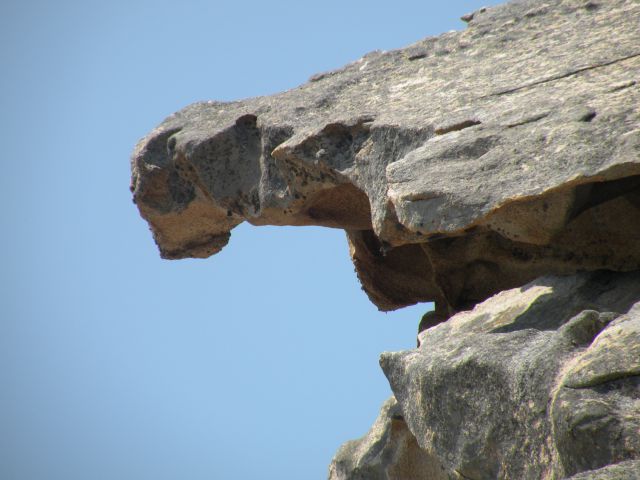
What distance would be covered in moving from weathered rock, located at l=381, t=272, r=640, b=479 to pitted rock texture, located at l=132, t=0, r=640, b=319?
15.9 inches

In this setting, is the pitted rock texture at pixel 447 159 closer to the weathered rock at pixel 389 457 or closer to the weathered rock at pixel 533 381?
the weathered rock at pixel 533 381

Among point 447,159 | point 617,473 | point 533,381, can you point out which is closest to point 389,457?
point 447,159

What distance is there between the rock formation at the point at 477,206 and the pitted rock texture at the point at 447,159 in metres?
0.02

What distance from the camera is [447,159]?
6047 millimetres

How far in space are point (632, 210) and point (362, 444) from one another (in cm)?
301

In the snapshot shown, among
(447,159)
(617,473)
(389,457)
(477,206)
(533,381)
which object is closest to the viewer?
(617,473)

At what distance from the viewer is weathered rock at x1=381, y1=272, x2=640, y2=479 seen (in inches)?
173

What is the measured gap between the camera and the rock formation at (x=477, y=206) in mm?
4961

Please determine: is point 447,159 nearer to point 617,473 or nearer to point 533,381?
point 533,381

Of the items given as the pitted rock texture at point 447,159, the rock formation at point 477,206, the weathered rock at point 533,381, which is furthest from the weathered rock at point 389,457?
the weathered rock at point 533,381

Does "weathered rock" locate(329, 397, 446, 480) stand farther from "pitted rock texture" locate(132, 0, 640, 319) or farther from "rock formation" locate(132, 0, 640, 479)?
"pitted rock texture" locate(132, 0, 640, 319)

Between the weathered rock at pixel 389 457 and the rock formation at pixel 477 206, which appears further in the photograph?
the weathered rock at pixel 389 457

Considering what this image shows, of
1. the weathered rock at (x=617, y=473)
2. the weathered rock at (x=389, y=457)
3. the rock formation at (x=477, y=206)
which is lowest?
the weathered rock at (x=617, y=473)

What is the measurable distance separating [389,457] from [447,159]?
2.81 meters
